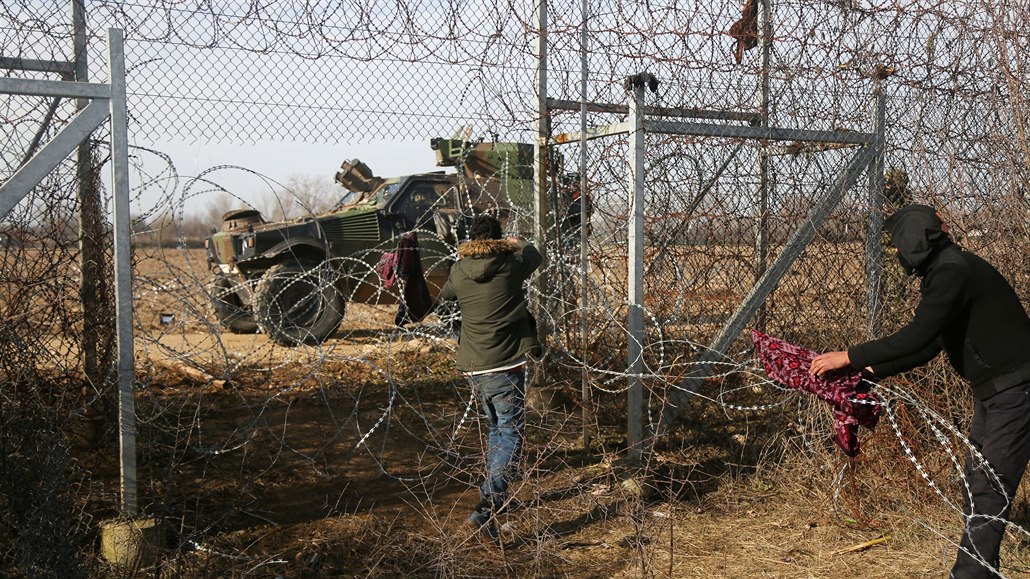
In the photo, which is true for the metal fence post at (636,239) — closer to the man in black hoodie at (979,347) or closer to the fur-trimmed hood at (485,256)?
the fur-trimmed hood at (485,256)

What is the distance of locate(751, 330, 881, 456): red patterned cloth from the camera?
355 cm

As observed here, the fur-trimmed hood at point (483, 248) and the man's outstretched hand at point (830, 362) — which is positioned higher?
the fur-trimmed hood at point (483, 248)

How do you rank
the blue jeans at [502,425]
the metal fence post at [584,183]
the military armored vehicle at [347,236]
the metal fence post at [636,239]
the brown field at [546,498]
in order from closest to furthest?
the brown field at [546,498], the blue jeans at [502,425], the metal fence post at [636,239], the metal fence post at [584,183], the military armored vehicle at [347,236]

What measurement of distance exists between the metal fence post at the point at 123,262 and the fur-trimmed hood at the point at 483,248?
1547 mm

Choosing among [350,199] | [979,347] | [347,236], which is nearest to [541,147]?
[979,347]

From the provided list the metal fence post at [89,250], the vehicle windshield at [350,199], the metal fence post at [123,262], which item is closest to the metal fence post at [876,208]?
the metal fence post at [123,262]

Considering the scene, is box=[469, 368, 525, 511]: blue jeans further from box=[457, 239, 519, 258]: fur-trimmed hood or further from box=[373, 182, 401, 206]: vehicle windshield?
box=[373, 182, 401, 206]: vehicle windshield

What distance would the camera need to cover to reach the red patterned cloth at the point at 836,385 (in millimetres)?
3555

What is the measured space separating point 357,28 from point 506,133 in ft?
3.40

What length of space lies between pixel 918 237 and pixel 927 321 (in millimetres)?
315

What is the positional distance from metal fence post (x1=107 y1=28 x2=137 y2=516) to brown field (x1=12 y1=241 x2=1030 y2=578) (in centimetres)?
16

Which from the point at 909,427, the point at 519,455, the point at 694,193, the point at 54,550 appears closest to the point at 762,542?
the point at 909,427

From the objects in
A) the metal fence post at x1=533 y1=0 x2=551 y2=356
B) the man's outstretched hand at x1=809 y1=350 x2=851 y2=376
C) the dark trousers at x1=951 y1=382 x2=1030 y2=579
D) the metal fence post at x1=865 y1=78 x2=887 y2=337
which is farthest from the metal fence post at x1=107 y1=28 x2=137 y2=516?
the metal fence post at x1=865 y1=78 x2=887 y2=337

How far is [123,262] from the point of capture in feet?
11.7
